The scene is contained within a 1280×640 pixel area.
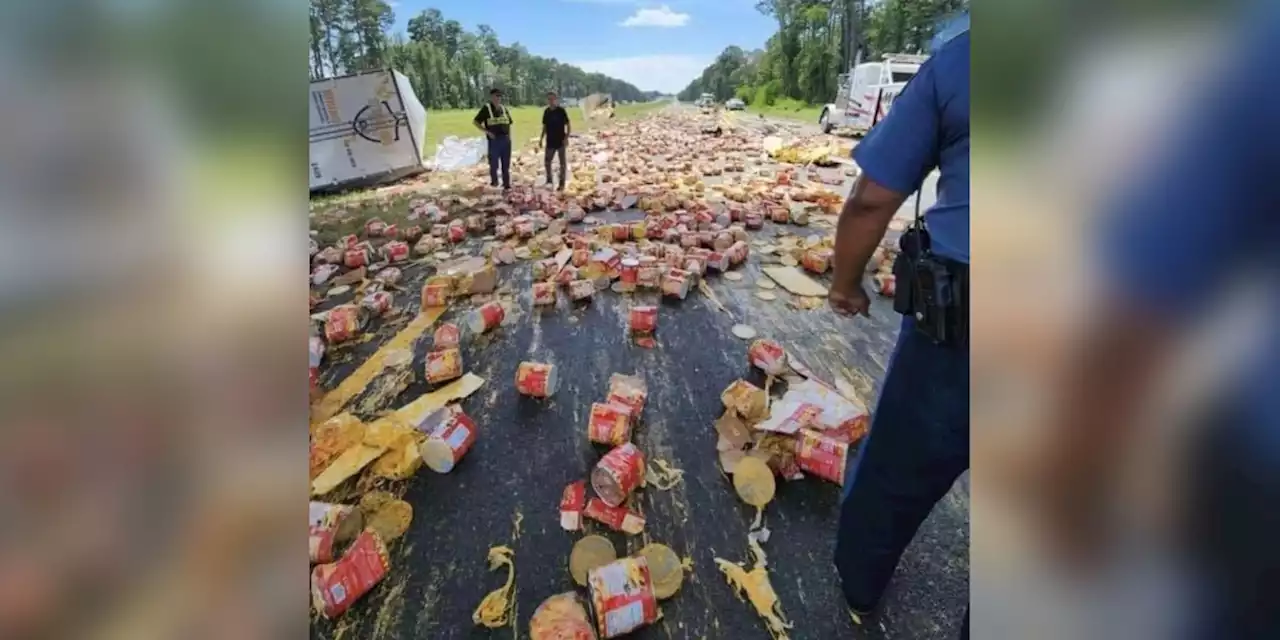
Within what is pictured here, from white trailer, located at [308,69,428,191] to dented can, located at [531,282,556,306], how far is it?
6448mm

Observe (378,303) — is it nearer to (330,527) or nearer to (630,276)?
(630,276)

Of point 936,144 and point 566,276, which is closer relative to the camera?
point 936,144

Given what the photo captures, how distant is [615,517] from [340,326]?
2.32 m

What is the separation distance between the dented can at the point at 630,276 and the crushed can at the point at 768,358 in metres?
1.32

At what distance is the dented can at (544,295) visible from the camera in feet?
13.2

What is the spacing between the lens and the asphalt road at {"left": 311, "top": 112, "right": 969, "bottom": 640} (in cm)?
177

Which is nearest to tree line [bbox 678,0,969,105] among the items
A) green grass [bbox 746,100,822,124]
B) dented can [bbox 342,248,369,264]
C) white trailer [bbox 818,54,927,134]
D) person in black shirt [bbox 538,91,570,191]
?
green grass [bbox 746,100,822,124]

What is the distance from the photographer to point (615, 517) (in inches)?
82.7

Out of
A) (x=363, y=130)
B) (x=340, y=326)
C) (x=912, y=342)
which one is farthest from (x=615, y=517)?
(x=363, y=130)

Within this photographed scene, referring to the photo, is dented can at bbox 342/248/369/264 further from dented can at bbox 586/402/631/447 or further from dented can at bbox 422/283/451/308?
dented can at bbox 586/402/631/447
